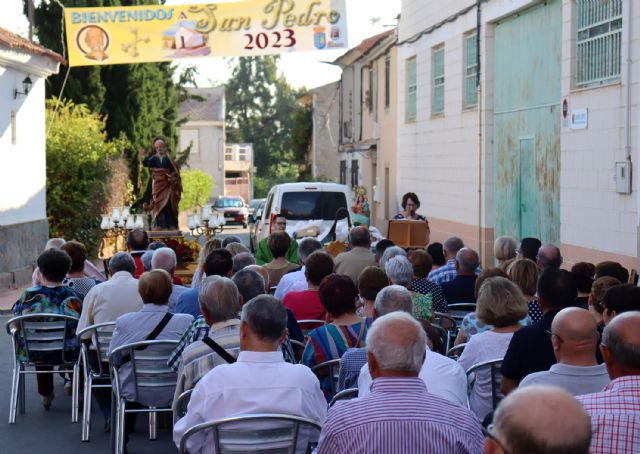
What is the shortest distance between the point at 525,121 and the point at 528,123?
195 millimetres

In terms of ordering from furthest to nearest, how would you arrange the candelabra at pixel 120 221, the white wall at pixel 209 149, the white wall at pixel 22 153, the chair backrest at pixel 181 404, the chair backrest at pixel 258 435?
1. the white wall at pixel 209 149
2. the white wall at pixel 22 153
3. the candelabra at pixel 120 221
4. the chair backrest at pixel 181 404
5. the chair backrest at pixel 258 435

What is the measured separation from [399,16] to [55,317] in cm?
2035

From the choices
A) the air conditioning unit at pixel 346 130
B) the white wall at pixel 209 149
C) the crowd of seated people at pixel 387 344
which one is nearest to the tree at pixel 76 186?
the crowd of seated people at pixel 387 344

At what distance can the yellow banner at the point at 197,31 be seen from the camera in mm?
21922

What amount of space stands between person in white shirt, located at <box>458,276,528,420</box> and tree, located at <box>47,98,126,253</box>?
19640 millimetres

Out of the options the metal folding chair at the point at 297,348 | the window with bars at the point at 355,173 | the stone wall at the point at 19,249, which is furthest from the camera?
the window with bars at the point at 355,173

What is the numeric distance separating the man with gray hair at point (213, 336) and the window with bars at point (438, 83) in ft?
56.7

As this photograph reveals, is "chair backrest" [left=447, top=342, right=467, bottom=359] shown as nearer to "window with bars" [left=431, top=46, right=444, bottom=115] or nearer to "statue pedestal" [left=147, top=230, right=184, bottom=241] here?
"statue pedestal" [left=147, top=230, right=184, bottom=241]

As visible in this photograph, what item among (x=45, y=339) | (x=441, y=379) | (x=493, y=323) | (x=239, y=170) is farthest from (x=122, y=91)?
(x=239, y=170)

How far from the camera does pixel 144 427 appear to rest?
8.81m

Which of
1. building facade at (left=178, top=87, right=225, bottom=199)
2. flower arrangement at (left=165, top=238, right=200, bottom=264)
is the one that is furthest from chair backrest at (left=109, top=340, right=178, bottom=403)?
building facade at (left=178, top=87, right=225, bottom=199)

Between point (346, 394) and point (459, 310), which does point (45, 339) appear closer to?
point (459, 310)

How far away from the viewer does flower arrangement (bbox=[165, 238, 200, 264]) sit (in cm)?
1628

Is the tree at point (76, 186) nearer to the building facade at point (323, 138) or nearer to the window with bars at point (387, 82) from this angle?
the window with bars at point (387, 82)
